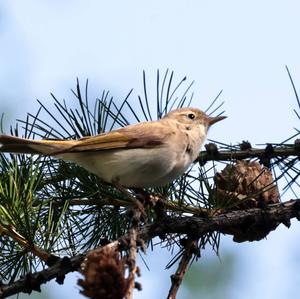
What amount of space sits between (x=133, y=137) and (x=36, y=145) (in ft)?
2.00

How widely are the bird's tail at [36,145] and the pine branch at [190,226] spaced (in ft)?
3.52

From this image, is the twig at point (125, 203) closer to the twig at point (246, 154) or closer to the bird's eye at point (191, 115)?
Result: the twig at point (246, 154)

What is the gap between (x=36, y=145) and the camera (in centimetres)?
378

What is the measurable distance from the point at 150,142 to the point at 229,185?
0.87 m

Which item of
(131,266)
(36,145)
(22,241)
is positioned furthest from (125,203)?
(131,266)

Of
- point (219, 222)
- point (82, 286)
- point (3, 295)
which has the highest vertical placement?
point (219, 222)

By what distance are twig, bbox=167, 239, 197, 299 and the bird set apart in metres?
0.87

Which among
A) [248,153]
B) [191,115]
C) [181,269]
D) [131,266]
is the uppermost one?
[191,115]

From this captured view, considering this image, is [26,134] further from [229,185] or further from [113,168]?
[229,185]

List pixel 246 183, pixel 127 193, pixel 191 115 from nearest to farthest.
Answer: pixel 246 183, pixel 127 193, pixel 191 115

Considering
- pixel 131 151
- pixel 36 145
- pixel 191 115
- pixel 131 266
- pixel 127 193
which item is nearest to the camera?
pixel 131 266

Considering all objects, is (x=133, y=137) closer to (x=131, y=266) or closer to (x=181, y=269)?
(x=181, y=269)

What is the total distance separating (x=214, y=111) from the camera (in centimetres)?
445

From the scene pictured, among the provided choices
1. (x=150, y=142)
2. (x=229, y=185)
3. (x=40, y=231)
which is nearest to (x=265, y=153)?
(x=229, y=185)
